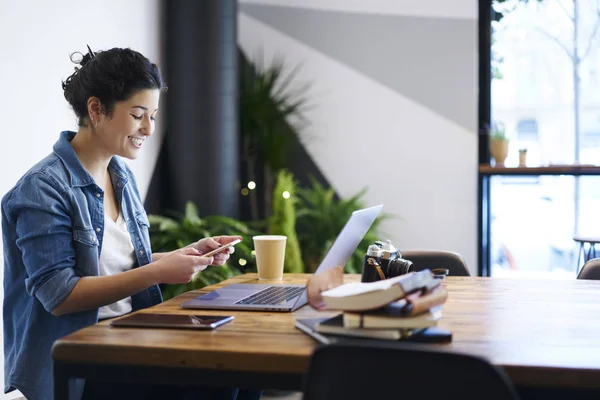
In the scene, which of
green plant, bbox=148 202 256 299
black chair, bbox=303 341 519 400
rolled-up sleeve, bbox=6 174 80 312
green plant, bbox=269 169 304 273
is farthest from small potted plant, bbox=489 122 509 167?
black chair, bbox=303 341 519 400

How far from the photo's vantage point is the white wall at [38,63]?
2.85 m

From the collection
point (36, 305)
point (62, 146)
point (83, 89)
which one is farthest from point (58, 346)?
point (83, 89)

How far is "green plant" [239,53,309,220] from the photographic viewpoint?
4.75 meters

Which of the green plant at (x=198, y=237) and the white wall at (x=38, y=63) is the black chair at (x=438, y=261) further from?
the white wall at (x=38, y=63)

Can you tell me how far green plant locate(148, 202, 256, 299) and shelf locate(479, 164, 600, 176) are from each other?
5.91 ft

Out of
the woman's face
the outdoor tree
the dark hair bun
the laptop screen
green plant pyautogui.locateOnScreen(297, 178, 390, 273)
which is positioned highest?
the outdoor tree

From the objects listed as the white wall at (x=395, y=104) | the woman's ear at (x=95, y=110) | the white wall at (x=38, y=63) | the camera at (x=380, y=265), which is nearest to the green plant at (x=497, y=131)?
the white wall at (x=395, y=104)

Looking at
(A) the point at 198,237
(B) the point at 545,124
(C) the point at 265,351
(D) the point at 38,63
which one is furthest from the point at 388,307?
(B) the point at 545,124

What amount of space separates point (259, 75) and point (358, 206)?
116 cm

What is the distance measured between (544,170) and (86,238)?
376 centimetres

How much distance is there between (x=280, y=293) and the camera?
1.88 metres

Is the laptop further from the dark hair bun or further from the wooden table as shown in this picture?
the dark hair bun

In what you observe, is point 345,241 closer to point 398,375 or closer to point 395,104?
point 398,375

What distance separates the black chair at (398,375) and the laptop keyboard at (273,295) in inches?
26.5
